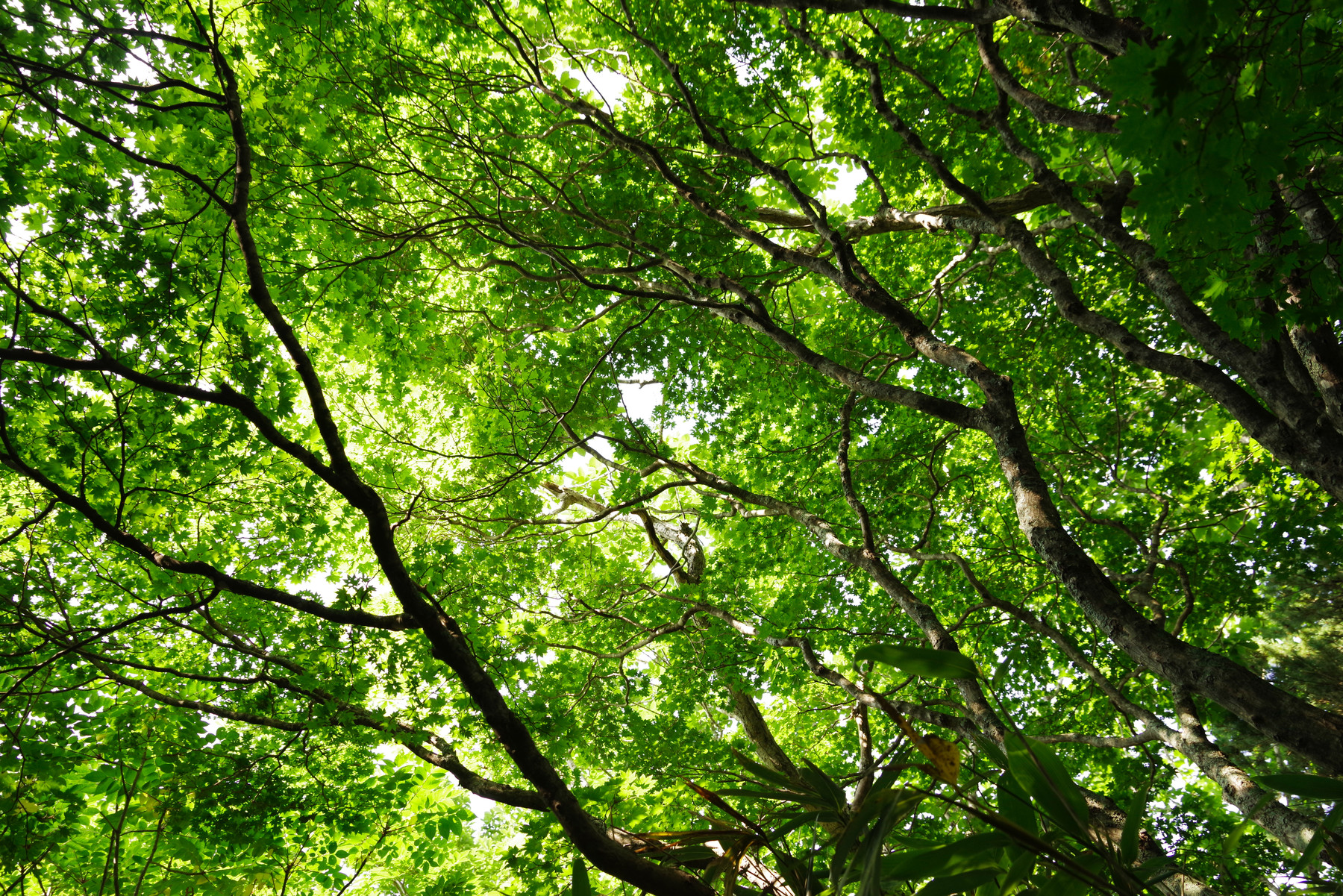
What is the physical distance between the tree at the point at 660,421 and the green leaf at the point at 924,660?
0.02 meters

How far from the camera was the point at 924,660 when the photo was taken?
1373 mm

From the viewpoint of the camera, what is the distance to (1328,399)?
12.1 feet

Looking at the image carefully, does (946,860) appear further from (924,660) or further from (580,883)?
(580,883)

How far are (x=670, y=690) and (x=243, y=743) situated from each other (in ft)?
15.0

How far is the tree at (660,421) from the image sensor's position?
273cm

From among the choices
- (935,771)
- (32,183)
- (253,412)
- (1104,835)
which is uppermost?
(32,183)

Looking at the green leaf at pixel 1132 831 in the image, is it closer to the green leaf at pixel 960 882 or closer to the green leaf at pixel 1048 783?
the green leaf at pixel 1048 783

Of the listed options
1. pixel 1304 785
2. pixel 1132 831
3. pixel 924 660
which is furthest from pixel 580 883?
pixel 1304 785

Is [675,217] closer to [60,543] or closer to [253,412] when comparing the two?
[253,412]

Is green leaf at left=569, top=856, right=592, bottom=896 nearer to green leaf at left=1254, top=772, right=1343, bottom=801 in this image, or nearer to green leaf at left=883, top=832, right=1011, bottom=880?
green leaf at left=883, top=832, right=1011, bottom=880

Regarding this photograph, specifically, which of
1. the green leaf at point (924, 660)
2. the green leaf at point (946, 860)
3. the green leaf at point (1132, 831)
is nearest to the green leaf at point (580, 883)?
the green leaf at point (946, 860)

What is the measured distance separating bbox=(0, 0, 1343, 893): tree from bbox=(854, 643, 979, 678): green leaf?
0.08 ft

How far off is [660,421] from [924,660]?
7719 millimetres

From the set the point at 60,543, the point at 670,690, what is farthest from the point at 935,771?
the point at 60,543
